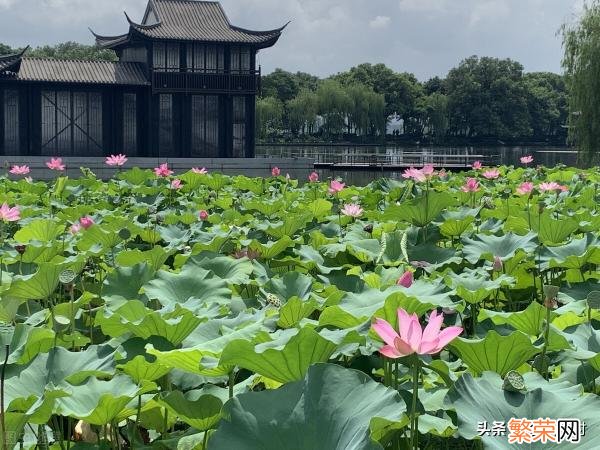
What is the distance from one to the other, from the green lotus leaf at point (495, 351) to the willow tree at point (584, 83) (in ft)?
50.9

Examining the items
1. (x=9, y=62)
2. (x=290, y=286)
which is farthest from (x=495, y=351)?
(x=9, y=62)

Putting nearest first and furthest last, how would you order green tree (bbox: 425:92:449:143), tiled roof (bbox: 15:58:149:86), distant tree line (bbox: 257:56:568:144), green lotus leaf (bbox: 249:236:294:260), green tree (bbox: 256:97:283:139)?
green lotus leaf (bbox: 249:236:294:260) → tiled roof (bbox: 15:58:149:86) → green tree (bbox: 256:97:283:139) → distant tree line (bbox: 257:56:568:144) → green tree (bbox: 425:92:449:143)

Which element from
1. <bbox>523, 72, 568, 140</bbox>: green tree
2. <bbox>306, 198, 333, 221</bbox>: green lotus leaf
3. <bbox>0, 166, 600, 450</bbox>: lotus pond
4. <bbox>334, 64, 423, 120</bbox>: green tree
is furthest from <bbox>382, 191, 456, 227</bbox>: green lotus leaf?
<bbox>523, 72, 568, 140</bbox>: green tree

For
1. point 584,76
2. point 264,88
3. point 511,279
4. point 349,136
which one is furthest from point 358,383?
point 264,88

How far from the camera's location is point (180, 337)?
1199 mm

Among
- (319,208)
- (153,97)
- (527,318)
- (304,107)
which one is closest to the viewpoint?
(527,318)

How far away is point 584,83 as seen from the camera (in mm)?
15781

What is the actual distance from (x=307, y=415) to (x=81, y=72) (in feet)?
68.6

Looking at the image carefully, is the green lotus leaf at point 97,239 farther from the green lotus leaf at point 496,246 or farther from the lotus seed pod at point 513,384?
the lotus seed pod at point 513,384

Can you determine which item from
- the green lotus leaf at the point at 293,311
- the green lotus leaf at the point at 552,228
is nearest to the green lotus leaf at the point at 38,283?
the green lotus leaf at the point at 293,311

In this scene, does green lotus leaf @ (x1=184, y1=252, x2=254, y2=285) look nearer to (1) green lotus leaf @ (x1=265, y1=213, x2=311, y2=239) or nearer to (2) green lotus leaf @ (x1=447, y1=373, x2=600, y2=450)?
(1) green lotus leaf @ (x1=265, y1=213, x2=311, y2=239)

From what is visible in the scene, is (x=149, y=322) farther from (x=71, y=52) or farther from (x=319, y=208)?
(x=71, y=52)

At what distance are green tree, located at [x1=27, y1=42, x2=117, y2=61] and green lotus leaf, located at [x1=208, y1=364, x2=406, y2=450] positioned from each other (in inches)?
1799

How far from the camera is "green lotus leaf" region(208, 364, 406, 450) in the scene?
78 centimetres
